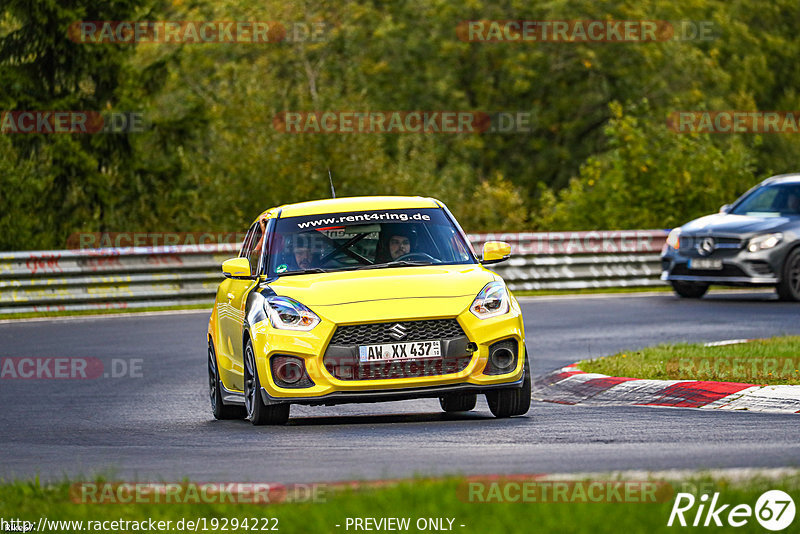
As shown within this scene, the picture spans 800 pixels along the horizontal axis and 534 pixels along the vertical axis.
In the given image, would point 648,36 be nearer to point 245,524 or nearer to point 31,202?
point 31,202

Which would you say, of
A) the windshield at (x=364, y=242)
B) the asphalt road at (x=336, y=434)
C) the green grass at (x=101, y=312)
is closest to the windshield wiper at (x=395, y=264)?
the windshield at (x=364, y=242)

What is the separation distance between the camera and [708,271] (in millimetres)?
22938

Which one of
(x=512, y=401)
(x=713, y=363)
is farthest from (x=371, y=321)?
(x=713, y=363)

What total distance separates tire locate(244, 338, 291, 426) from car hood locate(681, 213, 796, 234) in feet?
42.4

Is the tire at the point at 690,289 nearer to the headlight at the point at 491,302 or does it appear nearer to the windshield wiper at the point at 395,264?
the windshield wiper at the point at 395,264

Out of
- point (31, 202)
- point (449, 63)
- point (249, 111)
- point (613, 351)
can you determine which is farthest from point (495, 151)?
point (613, 351)

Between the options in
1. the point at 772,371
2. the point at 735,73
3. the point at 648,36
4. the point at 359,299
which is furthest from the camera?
the point at 735,73

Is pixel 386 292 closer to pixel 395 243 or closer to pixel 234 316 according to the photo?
pixel 395 243

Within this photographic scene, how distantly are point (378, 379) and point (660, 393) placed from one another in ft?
9.23

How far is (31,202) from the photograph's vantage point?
33188 mm

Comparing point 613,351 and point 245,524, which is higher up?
point 245,524

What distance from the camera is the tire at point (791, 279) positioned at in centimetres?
2253

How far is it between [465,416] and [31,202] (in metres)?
23.2

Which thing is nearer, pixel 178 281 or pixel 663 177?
pixel 178 281
